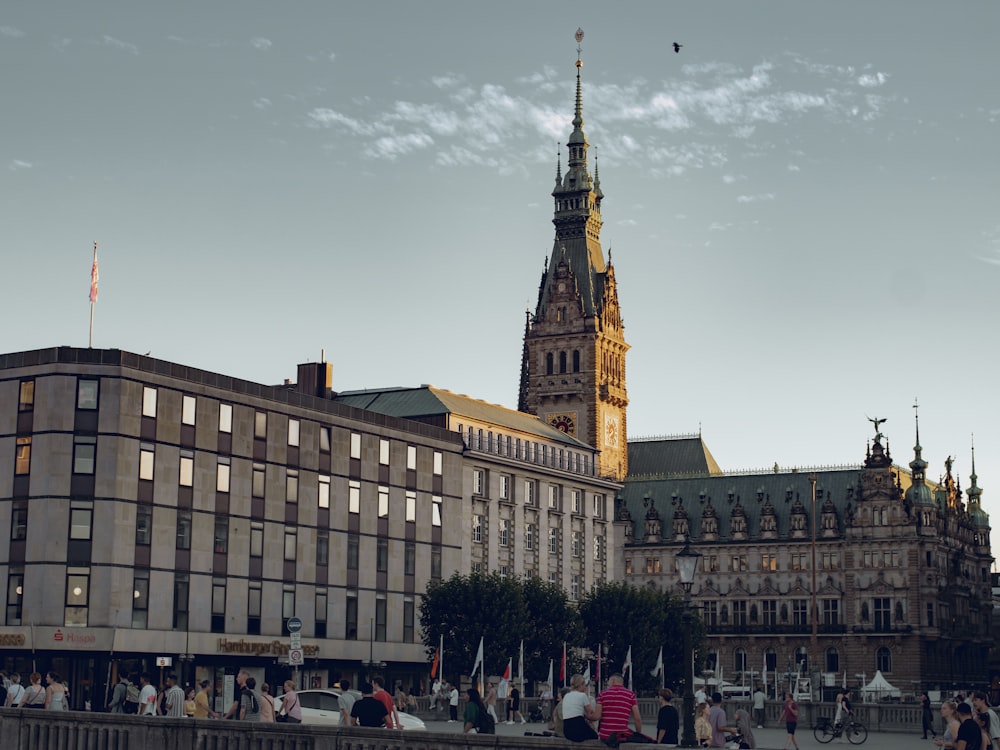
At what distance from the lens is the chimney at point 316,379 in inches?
4449

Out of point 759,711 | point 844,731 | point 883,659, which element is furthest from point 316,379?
point 883,659

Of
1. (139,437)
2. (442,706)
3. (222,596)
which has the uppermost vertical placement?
(139,437)

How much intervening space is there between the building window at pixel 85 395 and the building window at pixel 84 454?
1.82 metres

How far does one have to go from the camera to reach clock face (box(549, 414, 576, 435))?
194375 millimetres

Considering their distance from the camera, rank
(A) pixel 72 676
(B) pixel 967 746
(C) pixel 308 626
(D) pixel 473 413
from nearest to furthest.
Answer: (B) pixel 967 746
(A) pixel 72 676
(C) pixel 308 626
(D) pixel 473 413

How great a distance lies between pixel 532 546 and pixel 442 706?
38.0 meters

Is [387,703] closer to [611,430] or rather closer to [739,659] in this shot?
[739,659]

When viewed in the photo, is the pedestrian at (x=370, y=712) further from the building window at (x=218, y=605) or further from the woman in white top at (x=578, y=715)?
the building window at (x=218, y=605)

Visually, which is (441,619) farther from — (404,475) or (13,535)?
(13,535)

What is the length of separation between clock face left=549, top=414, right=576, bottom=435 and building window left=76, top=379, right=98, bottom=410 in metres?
112

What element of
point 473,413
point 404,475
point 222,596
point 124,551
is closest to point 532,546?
point 473,413

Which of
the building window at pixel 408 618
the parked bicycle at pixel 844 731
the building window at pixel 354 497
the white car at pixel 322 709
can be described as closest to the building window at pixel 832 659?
the building window at pixel 408 618

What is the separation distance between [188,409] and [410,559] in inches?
1000

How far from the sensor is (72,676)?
85062mm
